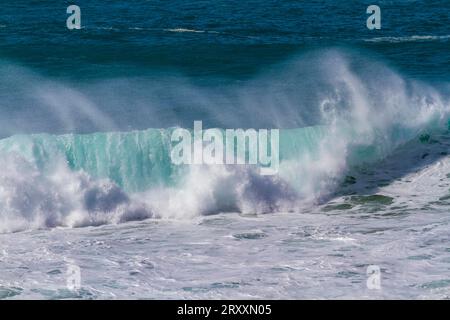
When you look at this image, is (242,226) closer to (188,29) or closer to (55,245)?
(55,245)

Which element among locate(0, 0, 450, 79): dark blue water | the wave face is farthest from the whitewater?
locate(0, 0, 450, 79): dark blue water

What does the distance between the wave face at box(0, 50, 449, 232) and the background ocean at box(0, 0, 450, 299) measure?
0.04m

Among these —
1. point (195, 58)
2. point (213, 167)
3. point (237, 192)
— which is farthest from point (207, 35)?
point (237, 192)

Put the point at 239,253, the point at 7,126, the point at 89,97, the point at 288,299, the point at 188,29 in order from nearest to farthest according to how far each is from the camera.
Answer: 1. the point at 288,299
2. the point at 239,253
3. the point at 7,126
4. the point at 89,97
5. the point at 188,29

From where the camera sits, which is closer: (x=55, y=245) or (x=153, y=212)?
(x=55, y=245)

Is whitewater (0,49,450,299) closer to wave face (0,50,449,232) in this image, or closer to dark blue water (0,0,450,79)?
wave face (0,50,449,232)

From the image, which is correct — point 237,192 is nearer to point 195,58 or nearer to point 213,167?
point 213,167

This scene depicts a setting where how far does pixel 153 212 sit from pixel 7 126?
4938 millimetres

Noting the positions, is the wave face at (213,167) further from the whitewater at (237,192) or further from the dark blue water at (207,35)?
the dark blue water at (207,35)

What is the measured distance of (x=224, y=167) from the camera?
1945 centimetres

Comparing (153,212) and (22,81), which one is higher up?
(22,81)

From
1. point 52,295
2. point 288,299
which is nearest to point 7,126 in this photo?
point 52,295

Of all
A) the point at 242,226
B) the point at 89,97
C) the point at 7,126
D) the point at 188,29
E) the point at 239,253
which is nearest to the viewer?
the point at 239,253

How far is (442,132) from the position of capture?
22719mm
